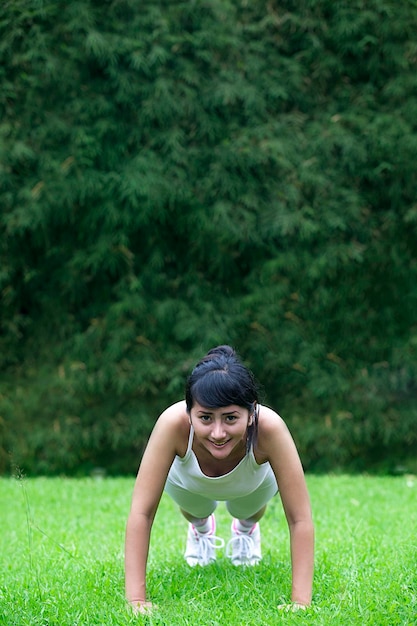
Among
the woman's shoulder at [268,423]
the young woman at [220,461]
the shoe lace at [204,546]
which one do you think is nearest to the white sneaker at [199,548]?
the shoe lace at [204,546]

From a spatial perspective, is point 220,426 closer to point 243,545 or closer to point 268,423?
point 268,423

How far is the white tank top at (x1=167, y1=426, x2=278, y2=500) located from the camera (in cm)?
247

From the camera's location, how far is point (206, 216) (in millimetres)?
5883

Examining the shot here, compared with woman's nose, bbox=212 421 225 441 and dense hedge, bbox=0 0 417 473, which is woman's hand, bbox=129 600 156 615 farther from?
dense hedge, bbox=0 0 417 473

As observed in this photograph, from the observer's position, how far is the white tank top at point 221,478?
97.1 inches

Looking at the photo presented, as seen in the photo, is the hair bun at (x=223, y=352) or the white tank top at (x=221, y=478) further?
the white tank top at (x=221, y=478)

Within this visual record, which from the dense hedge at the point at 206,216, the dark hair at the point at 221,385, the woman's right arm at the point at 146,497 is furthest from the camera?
the dense hedge at the point at 206,216

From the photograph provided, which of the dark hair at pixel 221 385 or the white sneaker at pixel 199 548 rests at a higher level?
the dark hair at pixel 221 385

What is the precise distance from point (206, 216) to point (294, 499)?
376 centimetres

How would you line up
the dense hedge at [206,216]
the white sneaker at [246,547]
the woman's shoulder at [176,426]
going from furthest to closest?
the dense hedge at [206,216] → the white sneaker at [246,547] → the woman's shoulder at [176,426]

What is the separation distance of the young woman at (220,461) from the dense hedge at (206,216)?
331 centimetres

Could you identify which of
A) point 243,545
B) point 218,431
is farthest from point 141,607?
point 243,545

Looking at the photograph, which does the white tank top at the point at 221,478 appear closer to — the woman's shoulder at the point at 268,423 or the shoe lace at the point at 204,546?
the woman's shoulder at the point at 268,423

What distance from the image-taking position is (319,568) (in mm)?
2713
